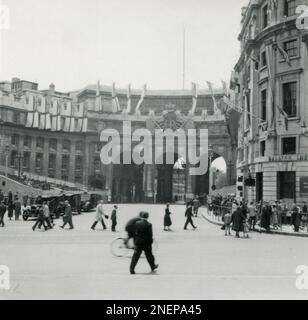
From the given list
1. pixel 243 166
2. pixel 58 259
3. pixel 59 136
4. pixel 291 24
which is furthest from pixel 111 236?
pixel 59 136

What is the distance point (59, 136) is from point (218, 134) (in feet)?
90.5

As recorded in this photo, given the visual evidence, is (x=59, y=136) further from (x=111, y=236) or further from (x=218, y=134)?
(x=111, y=236)

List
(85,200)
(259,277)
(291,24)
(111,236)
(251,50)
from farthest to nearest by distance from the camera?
(85,200) < (251,50) < (291,24) < (111,236) < (259,277)

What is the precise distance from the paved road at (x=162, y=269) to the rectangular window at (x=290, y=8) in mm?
20548

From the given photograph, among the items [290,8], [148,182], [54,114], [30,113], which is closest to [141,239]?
[290,8]

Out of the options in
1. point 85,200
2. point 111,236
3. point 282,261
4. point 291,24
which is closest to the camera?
point 282,261

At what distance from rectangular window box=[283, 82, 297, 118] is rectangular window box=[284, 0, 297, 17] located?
5.12 m

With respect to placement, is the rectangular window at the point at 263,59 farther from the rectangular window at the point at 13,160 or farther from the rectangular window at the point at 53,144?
the rectangular window at the point at 53,144

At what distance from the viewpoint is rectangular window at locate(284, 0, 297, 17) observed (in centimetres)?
3606

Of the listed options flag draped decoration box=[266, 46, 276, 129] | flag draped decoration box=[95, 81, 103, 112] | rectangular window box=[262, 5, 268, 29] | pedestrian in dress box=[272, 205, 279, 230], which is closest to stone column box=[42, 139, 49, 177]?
flag draped decoration box=[95, 81, 103, 112]

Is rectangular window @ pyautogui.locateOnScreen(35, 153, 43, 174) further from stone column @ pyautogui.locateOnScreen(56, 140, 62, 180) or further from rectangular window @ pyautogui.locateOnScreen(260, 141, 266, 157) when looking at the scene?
rectangular window @ pyautogui.locateOnScreen(260, 141, 266, 157)

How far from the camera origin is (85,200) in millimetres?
52219

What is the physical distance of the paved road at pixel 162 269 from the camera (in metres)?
10.3

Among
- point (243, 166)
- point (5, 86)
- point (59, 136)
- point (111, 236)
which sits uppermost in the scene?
point (5, 86)
